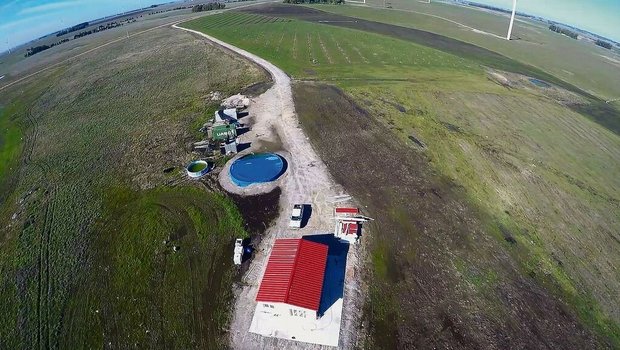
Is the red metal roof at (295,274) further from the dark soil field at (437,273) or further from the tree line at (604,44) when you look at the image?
the tree line at (604,44)

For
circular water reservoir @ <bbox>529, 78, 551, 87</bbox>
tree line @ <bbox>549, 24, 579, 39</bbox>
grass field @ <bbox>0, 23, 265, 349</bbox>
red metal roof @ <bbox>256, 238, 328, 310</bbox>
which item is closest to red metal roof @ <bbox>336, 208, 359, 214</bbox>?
red metal roof @ <bbox>256, 238, 328, 310</bbox>

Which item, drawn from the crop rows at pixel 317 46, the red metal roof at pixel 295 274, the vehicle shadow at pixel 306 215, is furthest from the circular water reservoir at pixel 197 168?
the crop rows at pixel 317 46

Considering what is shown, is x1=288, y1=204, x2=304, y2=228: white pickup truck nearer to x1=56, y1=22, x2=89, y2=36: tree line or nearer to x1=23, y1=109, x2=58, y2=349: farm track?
x1=23, y1=109, x2=58, y2=349: farm track

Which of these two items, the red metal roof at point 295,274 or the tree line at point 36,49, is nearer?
the red metal roof at point 295,274

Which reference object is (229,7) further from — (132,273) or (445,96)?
(132,273)

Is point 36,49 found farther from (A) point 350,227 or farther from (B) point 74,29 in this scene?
(A) point 350,227

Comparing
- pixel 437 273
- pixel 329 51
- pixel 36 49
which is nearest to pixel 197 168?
pixel 437 273
